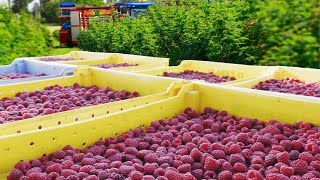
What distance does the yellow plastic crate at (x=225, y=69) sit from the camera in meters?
4.55

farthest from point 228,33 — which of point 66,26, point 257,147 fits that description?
point 66,26

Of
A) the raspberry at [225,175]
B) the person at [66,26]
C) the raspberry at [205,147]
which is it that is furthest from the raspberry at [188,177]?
the person at [66,26]

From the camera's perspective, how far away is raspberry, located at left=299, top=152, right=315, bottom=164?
1988mm

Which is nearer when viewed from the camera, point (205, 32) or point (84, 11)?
point (205, 32)

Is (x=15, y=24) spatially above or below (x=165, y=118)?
above

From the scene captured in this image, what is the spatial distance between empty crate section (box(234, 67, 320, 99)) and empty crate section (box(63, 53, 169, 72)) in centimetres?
143

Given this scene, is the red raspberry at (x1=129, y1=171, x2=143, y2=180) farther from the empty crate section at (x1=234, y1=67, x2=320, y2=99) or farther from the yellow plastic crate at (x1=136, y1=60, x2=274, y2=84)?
the yellow plastic crate at (x1=136, y1=60, x2=274, y2=84)

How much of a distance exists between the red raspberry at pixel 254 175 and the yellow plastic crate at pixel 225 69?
2.63 m

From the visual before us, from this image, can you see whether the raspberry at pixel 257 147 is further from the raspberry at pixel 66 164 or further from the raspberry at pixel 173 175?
the raspberry at pixel 66 164

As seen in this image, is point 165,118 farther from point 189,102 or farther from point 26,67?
point 26,67

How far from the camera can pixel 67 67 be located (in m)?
4.39

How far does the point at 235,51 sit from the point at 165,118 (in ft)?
12.4

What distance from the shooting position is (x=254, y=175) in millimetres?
1810

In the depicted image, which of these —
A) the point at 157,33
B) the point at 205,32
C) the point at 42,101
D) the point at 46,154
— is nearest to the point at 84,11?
the point at 157,33
